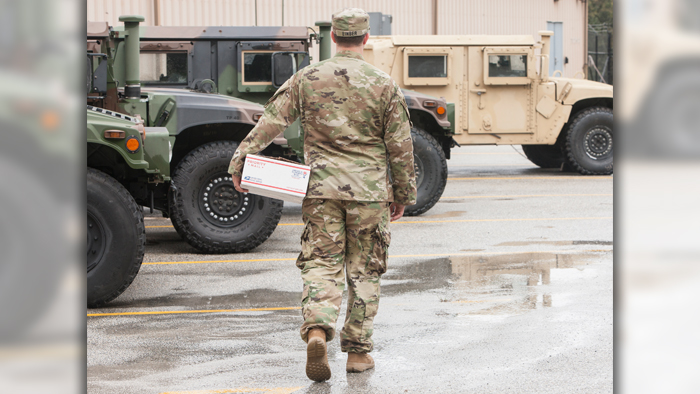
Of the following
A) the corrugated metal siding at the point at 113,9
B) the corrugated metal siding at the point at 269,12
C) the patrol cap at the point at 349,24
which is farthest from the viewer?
the corrugated metal siding at the point at 269,12

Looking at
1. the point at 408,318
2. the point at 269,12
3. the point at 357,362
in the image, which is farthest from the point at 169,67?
the point at 269,12

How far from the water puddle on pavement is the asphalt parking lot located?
0.05 feet

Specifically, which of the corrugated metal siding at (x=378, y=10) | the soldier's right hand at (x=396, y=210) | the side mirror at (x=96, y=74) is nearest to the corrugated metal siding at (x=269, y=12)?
the corrugated metal siding at (x=378, y=10)

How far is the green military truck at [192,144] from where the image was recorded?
755 cm

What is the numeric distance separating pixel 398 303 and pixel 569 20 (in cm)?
2320

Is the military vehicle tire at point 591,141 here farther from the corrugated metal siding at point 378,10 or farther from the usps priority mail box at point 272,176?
the usps priority mail box at point 272,176

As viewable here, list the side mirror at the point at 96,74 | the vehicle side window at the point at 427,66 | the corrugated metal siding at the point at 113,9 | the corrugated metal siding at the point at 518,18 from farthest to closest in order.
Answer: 1. the corrugated metal siding at the point at 518,18
2. the corrugated metal siding at the point at 113,9
3. the vehicle side window at the point at 427,66
4. the side mirror at the point at 96,74

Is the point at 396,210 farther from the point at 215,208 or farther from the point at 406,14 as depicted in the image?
the point at 406,14

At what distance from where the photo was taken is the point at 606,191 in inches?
466

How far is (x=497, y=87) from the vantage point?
41.6 ft

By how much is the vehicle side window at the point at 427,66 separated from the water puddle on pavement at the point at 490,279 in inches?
210

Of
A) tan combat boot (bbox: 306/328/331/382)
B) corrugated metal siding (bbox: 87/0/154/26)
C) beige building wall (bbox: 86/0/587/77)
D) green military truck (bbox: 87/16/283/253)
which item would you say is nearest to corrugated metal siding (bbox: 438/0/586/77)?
beige building wall (bbox: 86/0/587/77)
